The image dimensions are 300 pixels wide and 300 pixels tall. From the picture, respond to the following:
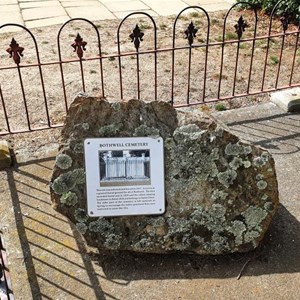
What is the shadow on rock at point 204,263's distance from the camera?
303 centimetres

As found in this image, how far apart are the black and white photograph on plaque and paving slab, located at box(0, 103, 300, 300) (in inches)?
19.4

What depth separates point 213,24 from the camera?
7828 millimetres

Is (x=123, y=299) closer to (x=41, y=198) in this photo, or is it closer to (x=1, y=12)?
(x=41, y=198)

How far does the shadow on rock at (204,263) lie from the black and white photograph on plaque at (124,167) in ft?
1.61

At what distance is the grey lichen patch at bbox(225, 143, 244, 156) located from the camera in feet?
9.87

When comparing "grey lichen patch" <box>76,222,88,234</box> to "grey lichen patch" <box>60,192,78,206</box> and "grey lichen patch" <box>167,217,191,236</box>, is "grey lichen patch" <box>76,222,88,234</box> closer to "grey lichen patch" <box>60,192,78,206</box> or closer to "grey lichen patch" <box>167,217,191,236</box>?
"grey lichen patch" <box>60,192,78,206</box>

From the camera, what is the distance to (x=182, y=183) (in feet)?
10.0

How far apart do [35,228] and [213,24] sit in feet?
17.7

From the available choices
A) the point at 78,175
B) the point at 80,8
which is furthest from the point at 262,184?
the point at 80,8

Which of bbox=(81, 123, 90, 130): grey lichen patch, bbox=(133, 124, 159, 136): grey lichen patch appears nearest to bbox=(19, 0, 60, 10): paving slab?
bbox=(81, 123, 90, 130): grey lichen patch

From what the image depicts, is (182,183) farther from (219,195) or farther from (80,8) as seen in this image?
(80,8)

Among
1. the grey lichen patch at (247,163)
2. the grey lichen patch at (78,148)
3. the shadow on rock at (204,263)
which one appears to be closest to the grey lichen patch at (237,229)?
the shadow on rock at (204,263)

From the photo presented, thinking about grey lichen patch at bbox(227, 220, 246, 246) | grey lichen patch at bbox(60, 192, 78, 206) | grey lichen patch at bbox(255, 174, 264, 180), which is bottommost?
grey lichen patch at bbox(227, 220, 246, 246)

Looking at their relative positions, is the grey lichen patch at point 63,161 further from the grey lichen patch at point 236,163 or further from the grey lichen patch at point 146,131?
the grey lichen patch at point 236,163
